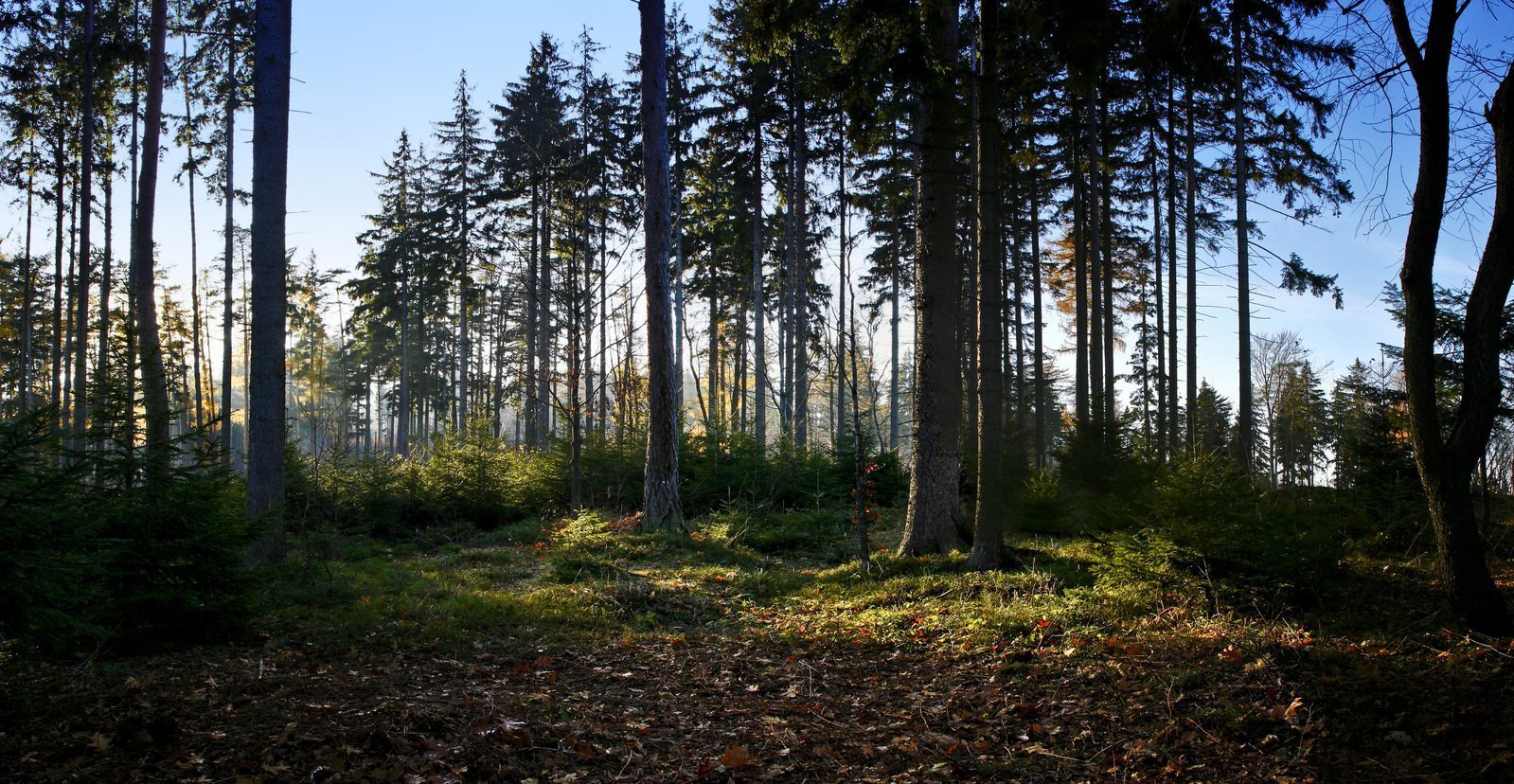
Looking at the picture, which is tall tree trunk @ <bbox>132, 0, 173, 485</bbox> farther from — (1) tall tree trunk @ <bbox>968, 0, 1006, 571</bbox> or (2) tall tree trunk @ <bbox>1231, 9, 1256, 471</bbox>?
(2) tall tree trunk @ <bbox>1231, 9, 1256, 471</bbox>

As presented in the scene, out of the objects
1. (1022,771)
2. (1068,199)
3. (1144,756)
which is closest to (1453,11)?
(1144,756)

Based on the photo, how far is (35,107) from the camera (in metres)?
16.1

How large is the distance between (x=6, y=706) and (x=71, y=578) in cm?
70

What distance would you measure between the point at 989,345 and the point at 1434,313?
Answer: 369 centimetres

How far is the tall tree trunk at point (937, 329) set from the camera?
8.76m

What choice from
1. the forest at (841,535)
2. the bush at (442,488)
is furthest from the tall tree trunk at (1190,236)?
the bush at (442,488)

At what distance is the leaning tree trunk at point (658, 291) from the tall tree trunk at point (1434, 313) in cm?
915

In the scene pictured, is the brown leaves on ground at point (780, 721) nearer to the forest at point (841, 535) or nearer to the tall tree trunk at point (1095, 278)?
the forest at point (841, 535)

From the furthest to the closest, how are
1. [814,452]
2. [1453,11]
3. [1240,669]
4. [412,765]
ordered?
[814,452] → [1453,11] → [1240,669] → [412,765]

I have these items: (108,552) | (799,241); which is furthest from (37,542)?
(799,241)

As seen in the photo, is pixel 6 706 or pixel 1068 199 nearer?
pixel 6 706

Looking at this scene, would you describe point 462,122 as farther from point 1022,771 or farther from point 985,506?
point 1022,771

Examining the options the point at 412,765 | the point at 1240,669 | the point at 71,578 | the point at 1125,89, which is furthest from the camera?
the point at 1125,89

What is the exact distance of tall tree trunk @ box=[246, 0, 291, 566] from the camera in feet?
27.1
